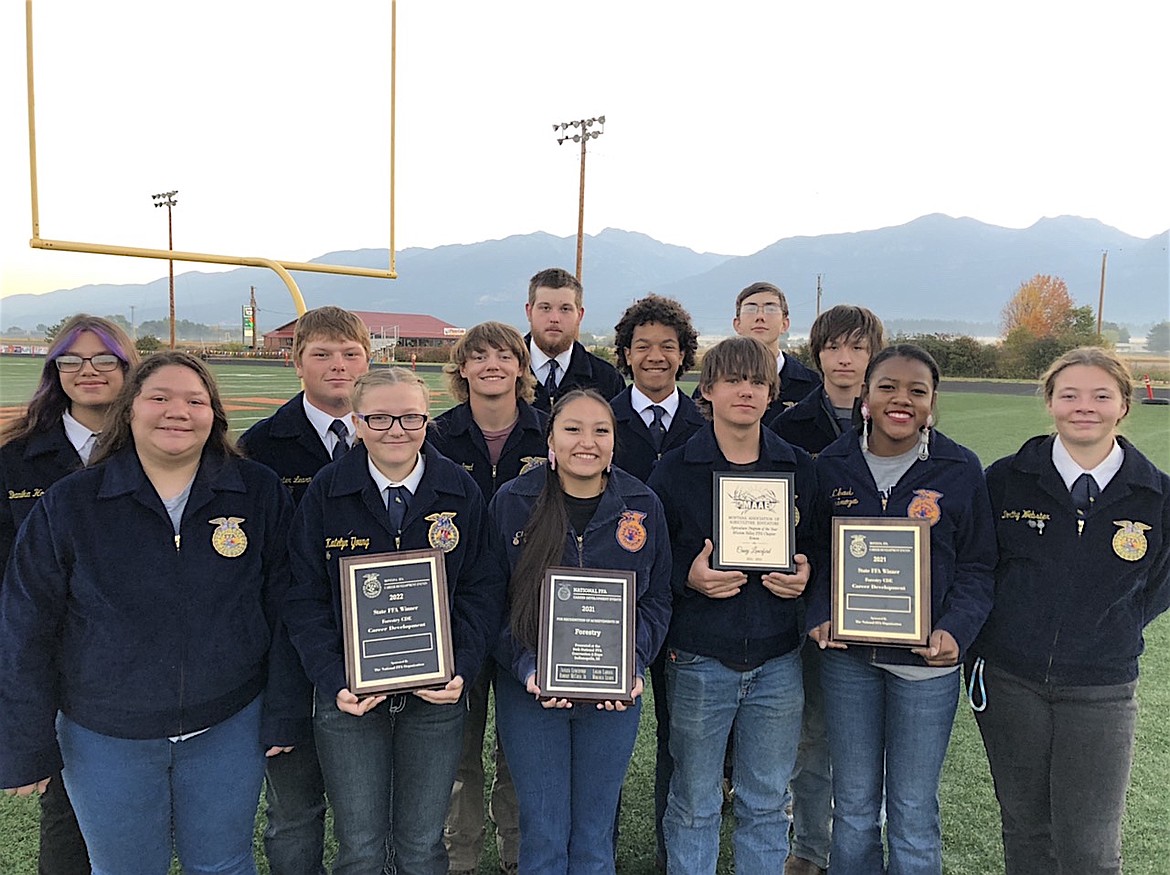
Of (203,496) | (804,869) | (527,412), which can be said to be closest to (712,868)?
(804,869)

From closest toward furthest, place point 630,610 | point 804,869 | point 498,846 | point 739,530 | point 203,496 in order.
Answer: point 203,496 → point 630,610 → point 739,530 → point 804,869 → point 498,846

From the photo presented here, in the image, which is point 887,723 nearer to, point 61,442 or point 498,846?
point 498,846

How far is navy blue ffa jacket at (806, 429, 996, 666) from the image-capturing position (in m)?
2.83

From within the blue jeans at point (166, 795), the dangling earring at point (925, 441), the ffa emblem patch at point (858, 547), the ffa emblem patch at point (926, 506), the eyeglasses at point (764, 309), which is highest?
the eyeglasses at point (764, 309)

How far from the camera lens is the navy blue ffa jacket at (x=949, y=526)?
9.29ft

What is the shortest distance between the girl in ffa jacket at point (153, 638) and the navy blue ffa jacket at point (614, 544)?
2.50 ft

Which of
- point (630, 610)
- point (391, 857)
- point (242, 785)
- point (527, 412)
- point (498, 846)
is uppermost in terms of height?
point (527, 412)

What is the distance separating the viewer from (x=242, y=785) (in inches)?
103

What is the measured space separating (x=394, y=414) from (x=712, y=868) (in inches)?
80.9

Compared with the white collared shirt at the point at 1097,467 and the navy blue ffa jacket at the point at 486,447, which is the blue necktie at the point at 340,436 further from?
the white collared shirt at the point at 1097,467

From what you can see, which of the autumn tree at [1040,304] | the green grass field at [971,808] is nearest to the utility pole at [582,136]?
the green grass field at [971,808]

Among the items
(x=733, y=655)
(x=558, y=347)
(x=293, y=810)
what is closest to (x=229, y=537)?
(x=293, y=810)

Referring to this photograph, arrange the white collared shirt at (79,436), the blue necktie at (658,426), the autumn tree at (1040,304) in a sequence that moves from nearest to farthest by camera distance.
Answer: the white collared shirt at (79,436), the blue necktie at (658,426), the autumn tree at (1040,304)

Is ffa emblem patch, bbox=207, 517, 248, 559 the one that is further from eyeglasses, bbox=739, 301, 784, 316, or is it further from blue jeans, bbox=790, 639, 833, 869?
eyeglasses, bbox=739, 301, 784, 316
